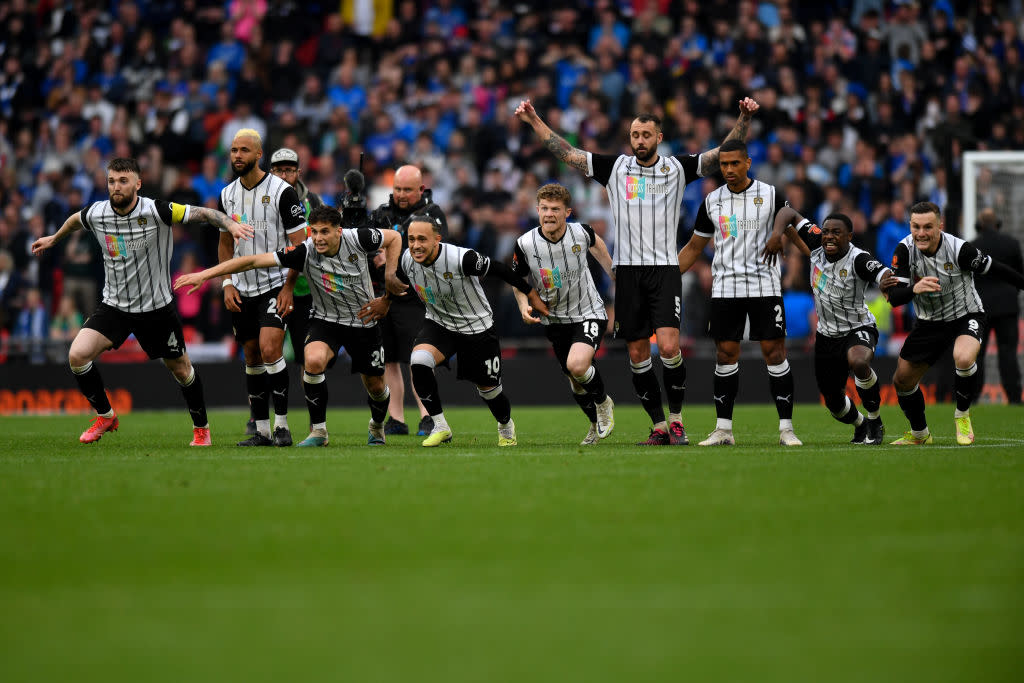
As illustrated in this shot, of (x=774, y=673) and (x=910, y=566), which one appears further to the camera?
(x=910, y=566)

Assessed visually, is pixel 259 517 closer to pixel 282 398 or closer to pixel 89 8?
pixel 282 398

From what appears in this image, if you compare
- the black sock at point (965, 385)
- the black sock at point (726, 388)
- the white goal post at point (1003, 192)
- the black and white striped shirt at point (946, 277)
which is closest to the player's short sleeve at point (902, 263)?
the black and white striped shirt at point (946, 277)

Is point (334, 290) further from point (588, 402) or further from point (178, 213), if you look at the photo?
point (588, 402)

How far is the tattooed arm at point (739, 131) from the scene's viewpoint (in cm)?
916

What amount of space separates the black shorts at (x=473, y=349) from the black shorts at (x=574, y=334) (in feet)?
1.88

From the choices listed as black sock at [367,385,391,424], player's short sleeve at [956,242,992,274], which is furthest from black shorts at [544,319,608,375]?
player's short sleeve at [956,242,992,274]

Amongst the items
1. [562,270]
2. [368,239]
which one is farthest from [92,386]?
[562,270]

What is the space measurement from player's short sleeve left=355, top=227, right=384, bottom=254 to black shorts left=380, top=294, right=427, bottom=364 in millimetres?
2514

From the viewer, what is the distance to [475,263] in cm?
921

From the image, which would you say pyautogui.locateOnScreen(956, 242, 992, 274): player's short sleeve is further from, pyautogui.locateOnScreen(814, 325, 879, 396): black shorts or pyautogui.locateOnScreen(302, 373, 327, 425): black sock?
pyautogui.locateOnScreen(302, 373, 327, 425): black sock

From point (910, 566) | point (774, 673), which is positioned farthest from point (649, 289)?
point (774, 673)

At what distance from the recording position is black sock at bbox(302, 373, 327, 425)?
9.56m

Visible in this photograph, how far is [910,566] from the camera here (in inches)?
171

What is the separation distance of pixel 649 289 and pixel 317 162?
10.6 meters
